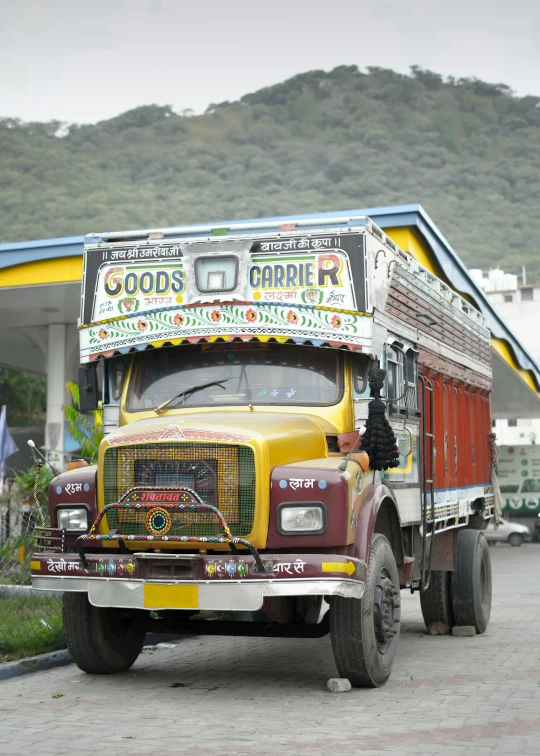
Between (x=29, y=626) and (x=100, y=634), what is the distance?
2.32 metres

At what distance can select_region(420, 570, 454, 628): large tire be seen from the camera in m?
12.3

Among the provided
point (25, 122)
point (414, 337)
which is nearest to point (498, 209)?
point (25, 122)

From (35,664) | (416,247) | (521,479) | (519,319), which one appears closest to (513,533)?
(521,479)

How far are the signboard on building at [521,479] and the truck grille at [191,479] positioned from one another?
3597 cm

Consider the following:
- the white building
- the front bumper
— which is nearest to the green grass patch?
the front bumper

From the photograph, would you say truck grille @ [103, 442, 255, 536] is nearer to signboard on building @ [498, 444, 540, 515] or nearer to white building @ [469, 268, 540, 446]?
signboard on building @ [498, 444, 540, 515]

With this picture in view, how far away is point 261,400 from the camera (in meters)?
9.16

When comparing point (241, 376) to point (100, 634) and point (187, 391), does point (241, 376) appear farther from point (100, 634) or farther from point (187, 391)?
point (100, 634)

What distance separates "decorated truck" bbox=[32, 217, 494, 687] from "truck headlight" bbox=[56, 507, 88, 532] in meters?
0.01

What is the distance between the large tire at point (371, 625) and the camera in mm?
8336

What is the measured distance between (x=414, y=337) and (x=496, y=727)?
162 inches

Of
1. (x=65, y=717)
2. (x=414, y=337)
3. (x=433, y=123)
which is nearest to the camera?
(x=65, y=717)

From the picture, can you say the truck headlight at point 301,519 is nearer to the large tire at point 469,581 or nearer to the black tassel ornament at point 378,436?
the black tassel ornament at point 378,436

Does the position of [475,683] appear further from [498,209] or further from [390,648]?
[498,209]
